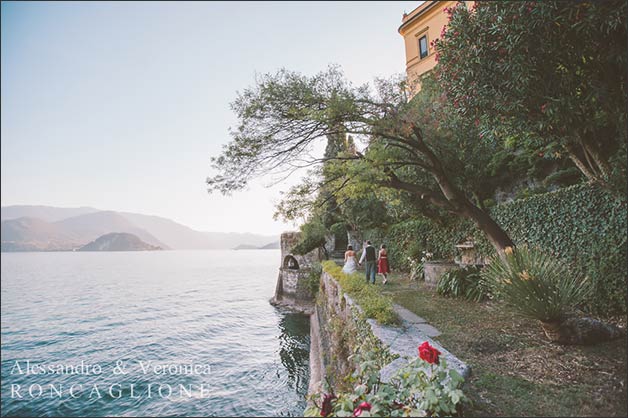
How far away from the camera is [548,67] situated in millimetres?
4008

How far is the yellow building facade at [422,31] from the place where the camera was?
18.8 metres

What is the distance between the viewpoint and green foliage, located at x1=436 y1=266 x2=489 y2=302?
317 inches

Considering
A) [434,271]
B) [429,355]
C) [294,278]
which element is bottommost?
[294,278]

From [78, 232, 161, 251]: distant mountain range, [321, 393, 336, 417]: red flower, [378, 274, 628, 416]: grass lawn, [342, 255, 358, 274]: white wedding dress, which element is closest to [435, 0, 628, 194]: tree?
[378, 274, 628, 416]: grass lawn

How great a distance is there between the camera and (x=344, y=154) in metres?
8.90

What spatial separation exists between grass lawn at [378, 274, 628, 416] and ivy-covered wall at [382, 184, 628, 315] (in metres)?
0.74

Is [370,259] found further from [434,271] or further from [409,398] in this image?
[409,398]

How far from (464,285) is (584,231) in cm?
335

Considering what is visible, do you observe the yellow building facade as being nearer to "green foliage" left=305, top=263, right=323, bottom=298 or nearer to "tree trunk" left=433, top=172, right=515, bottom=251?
"tree trunk" left=433, top=172, right=515, bottom=251

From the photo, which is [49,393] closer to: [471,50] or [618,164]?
[471,50]

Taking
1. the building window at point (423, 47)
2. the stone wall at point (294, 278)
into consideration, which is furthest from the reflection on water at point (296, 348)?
the building window at point (423, 47)

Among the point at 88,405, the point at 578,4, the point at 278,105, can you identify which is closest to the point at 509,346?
the point at 578,4

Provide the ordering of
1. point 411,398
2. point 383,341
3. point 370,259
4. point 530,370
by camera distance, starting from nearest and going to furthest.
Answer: point 411,398 < point 530,370 < point 383,341 < point 370,259

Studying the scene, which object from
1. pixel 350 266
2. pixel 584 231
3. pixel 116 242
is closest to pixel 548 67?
pixel 584 231
